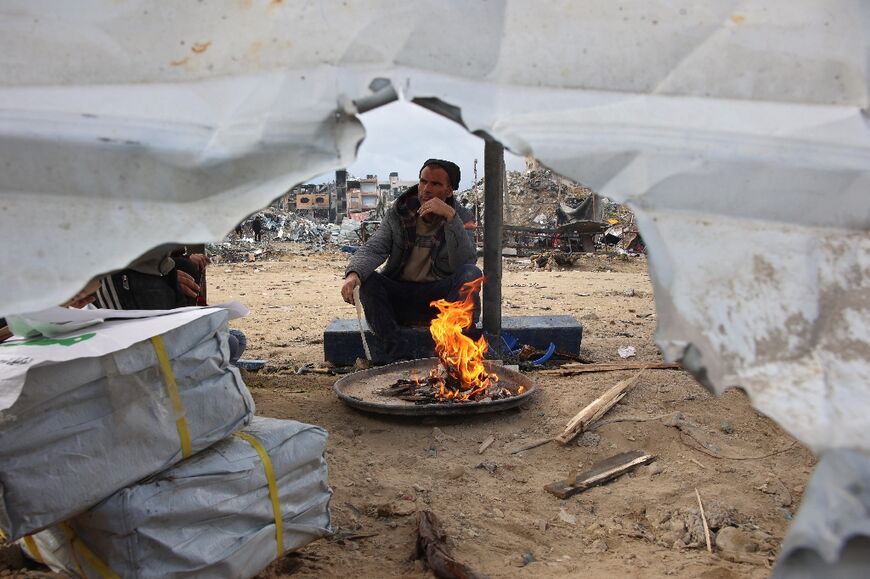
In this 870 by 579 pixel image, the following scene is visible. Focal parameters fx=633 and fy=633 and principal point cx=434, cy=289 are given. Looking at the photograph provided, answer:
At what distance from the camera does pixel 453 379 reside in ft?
15.9

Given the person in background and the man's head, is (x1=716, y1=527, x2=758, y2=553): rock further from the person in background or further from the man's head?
the man's head

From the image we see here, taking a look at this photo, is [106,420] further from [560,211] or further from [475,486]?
[560,211]

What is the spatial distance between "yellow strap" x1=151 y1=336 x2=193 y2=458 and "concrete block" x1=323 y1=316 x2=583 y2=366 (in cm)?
358

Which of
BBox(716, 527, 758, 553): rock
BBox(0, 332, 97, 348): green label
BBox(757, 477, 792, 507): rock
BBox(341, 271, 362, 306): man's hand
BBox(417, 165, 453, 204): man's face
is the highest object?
BBox(417, 165, 453, 204): man's face

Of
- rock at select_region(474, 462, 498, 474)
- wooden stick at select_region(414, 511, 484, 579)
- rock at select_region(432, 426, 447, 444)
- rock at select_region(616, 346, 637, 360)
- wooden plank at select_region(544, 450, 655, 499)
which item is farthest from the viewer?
rock at select_region(616, 346, 637, 360)

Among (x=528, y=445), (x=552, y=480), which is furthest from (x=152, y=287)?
(x=552, y=480)

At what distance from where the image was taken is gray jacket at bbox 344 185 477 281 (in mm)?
5836

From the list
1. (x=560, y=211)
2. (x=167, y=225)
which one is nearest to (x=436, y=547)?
(x=167, y=225)

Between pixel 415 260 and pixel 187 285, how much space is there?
7.34 feet

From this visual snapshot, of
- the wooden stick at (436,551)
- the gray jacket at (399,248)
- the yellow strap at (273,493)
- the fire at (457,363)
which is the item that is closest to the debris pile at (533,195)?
the gray jacket at (399,248)

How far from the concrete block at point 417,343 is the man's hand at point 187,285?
173cm

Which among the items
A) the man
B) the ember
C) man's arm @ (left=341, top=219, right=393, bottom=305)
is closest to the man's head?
the man

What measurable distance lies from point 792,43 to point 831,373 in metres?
0.73

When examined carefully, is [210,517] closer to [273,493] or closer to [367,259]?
[273,493]
